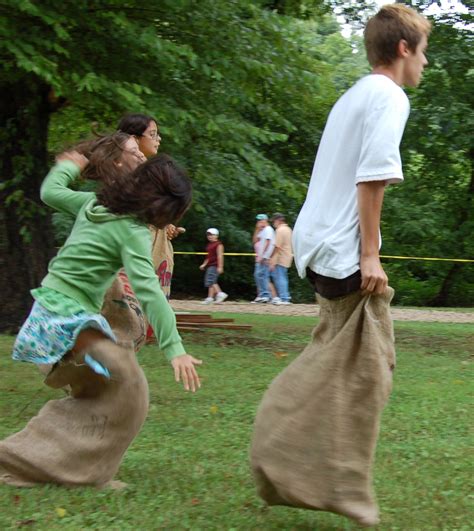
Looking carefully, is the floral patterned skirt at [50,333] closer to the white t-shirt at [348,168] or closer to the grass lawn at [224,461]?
the grass lawn at [224,461]

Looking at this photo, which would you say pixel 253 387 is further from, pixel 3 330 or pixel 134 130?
pixel 3 330

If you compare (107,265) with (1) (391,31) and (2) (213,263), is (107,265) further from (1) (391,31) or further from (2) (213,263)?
(2) (213,263)

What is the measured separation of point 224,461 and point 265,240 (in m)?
15.3

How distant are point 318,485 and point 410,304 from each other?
23.2 m

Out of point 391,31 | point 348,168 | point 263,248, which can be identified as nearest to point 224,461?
point 348,168

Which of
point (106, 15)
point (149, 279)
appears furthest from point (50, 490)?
point (106, 15)

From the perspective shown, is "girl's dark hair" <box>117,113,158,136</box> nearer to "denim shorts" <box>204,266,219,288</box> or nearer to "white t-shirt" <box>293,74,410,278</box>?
"white t-shirt" <box>293,74,410,278</box>

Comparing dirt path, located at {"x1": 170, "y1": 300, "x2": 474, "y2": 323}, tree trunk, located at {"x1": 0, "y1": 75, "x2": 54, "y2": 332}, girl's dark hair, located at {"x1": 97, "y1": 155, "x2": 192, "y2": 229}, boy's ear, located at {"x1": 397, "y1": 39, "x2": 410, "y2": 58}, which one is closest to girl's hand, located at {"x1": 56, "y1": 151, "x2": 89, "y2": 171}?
girl's dark hair, located at {"x1": 97, "y1": 155, "x2": 192, "y2": 229}

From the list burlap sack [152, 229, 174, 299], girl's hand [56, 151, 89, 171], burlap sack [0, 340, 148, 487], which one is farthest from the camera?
burlap sack [152, 229, 174, 299]

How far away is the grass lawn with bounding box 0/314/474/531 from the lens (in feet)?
13.3

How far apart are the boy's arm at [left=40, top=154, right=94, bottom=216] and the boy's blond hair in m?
1.38

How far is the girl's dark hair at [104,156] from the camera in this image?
4367 mm

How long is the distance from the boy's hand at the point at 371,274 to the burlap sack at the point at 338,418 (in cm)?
8

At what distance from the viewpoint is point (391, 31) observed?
3668mm
